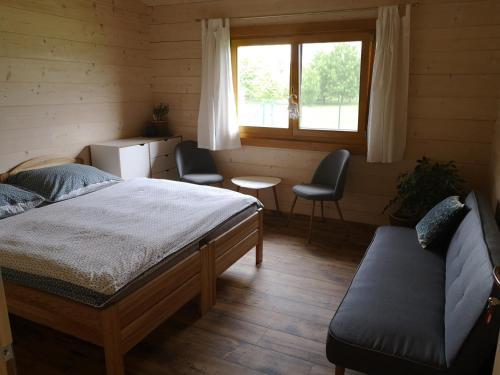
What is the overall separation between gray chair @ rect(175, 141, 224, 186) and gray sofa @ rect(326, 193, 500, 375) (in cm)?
254

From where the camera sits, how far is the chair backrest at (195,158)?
4.54m

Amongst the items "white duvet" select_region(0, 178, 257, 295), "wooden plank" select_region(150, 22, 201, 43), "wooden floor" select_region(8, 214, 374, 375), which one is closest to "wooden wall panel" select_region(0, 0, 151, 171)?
"wooden plank" select_region(150, 22, 201, 43)

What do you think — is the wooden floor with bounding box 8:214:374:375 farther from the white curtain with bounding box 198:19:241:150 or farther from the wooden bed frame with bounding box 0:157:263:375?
the white curtain with bounding box 198:19:241:150

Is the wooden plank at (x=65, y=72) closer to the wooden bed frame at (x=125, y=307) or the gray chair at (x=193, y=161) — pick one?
the gray chair at (x=193, y=161)

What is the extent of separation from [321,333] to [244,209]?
102cm

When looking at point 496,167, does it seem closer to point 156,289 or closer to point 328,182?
point 328,182

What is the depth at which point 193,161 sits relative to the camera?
460cm

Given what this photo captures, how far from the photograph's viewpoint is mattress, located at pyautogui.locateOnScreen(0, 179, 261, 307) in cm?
192

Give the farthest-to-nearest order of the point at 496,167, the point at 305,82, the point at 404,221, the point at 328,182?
the point at 305,82
the point at 328,182
the point at 404,221
the point at 496,167

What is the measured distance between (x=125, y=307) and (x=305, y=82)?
9.73ft

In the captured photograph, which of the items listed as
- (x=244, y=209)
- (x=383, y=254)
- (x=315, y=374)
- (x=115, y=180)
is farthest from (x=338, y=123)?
(x=315, y=374)

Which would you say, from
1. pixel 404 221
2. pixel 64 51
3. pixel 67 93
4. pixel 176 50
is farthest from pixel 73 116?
pixel 404 221

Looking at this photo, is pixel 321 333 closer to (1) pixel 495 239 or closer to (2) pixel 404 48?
(1) pixel 495 239

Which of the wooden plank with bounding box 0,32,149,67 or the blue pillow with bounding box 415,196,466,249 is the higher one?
the wooden plank with bounding box 0,32,149,67
